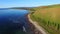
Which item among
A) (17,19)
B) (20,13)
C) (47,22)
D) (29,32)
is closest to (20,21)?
(17,19)

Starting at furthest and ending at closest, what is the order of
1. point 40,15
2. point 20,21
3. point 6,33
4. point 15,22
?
point 40,15, point 20,21, point 15,22, point 6,33

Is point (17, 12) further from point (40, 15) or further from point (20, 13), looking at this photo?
point (40, 15)

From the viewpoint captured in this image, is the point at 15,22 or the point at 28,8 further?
the point at 15,22

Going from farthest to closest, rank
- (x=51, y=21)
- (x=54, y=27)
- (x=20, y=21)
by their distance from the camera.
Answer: (x=20, y=21) < (x=51, y=21) < (x=54, y=27)

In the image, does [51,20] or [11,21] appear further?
[11,21]

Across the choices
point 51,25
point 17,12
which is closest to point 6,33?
point 17,12

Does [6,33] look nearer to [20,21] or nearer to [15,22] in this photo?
[15,22]

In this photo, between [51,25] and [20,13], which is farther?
[20,13]

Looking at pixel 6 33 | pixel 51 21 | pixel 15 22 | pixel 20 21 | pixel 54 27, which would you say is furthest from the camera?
pixel 20 21

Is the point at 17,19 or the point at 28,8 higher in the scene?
the point at 28,8
